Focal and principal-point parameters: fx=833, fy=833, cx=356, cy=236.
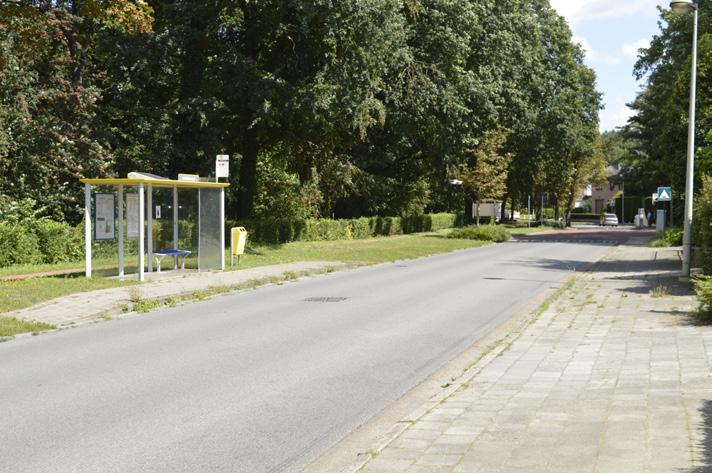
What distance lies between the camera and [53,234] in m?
23.0

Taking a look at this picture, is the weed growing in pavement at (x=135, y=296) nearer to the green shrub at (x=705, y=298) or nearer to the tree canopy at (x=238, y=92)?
the green shrub at (x=705, y=298)

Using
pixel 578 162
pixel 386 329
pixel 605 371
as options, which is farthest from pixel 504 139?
pixel 605 371

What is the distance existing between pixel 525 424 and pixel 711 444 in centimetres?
135

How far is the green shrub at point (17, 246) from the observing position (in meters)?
21.3

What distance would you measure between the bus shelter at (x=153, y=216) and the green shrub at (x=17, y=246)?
2.39 meters

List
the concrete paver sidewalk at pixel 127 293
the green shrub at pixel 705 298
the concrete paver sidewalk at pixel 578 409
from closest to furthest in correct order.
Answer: the concrete paver sidewalk at pixel 578 409
the green shrub at pixel 705 298
the concrete paver sidewalk at pixel 127 293

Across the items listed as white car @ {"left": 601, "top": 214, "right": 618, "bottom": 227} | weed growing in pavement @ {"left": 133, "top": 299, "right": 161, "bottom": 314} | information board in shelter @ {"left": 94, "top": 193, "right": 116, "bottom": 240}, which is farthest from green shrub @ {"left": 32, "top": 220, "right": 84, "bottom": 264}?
white car @ {"left": 601, "top": 214, "right": 618, "bottom": 227}

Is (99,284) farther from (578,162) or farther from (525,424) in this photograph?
(578,162)

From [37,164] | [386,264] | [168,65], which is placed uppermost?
[168,65]

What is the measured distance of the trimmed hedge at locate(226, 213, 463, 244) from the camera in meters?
33.2

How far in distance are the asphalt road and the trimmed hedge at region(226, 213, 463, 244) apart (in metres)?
16.5

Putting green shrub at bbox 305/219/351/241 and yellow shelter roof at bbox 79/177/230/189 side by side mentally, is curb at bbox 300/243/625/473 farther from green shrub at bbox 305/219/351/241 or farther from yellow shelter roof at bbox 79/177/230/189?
green shrub at bbox 305/219/351/241

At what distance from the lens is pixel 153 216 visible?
20.0 m

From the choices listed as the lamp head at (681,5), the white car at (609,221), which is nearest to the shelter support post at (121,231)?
the lamp head at (681,5)
